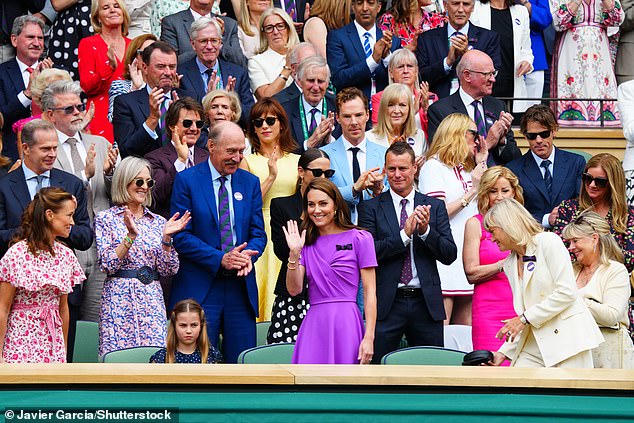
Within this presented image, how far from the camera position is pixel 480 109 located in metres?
9.99

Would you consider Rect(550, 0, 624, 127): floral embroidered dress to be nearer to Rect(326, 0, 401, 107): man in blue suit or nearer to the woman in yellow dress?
Rect(326, 0, 401, 107): man in blue suit

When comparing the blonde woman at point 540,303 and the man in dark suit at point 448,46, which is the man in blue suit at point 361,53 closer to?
the man in dark suit at point 448,46

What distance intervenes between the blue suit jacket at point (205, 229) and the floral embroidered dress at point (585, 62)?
4.44 meters

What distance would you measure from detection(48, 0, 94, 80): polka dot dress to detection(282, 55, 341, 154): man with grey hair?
6.58 feet

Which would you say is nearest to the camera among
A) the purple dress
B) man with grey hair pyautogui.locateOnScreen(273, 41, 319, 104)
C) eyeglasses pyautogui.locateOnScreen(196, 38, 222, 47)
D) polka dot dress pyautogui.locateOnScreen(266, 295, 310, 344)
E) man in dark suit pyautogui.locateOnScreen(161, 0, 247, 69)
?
the purple dress

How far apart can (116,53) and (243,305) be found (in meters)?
3.01

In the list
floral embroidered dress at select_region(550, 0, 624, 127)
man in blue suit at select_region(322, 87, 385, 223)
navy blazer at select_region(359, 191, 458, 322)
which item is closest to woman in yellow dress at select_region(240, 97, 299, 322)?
man in blue suit at select_region(322, 87, 385, 223)

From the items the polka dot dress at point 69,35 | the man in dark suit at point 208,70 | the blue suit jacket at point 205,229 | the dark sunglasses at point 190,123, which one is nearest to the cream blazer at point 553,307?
the blue suit jacket at point 205,229

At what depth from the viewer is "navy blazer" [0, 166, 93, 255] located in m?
7.98

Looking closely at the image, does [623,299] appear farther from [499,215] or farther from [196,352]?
[196,352]

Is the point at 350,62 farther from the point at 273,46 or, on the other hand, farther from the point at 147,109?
the point at 147,109

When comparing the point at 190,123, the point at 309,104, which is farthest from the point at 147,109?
the point at 309,104

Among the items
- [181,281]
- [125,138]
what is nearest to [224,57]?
[125,138]

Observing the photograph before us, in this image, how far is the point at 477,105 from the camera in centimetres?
999
